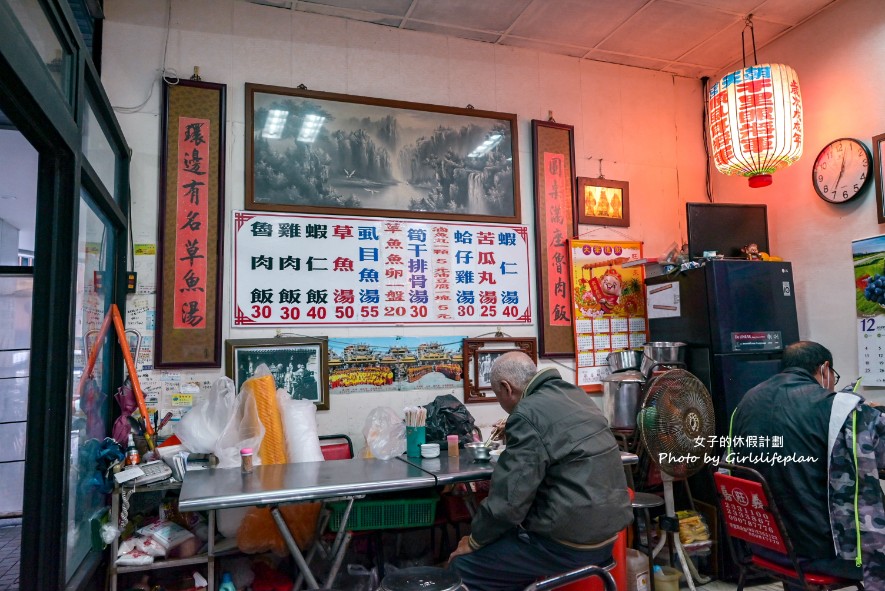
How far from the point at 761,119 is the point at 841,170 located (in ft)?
2.75

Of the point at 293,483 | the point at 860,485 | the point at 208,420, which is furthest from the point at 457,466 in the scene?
the point at 860,485

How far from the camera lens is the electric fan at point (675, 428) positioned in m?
3.46

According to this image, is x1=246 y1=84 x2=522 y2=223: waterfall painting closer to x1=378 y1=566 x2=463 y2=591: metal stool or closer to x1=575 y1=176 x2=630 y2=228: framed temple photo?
x1=575 y1=176 x2=630 y2=228: framed temple photo

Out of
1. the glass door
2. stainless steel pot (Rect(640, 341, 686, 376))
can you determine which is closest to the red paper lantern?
stainless steel pot (Rect(640, 341, 686, 376))

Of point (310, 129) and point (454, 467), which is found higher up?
point (310, 129)

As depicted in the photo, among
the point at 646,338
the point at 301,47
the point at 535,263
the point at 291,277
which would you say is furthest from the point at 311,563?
the point at 301,47

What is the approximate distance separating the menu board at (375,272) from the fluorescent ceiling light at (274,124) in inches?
21.6

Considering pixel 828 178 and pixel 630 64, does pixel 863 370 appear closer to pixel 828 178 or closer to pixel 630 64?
pixel 828 178

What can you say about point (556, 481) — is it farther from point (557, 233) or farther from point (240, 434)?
point (557, 233)

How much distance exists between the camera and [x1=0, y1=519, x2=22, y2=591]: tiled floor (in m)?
3.75

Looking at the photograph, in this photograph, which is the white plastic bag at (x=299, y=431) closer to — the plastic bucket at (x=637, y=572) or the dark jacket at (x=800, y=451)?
the plastic bucket at (x=637, y=572)

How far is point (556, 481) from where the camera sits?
2436mm

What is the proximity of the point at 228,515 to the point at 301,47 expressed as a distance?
3.09 m

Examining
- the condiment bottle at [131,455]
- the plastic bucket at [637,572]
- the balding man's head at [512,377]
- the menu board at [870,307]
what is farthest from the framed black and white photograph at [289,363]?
the menu board at [870,307]
